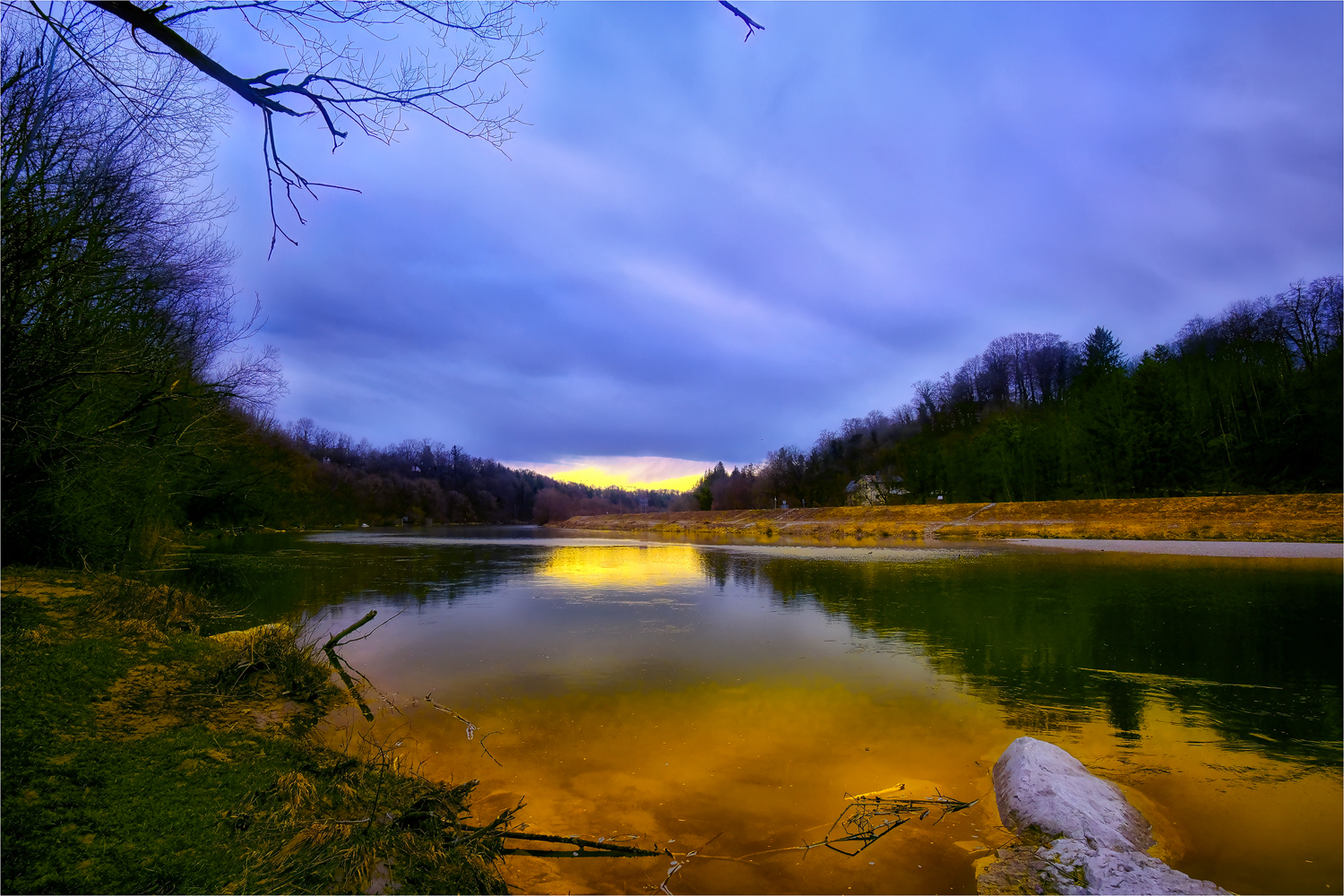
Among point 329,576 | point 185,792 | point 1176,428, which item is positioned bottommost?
point 329,576

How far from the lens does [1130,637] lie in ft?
31.9

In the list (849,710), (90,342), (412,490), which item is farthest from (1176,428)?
(412,490)

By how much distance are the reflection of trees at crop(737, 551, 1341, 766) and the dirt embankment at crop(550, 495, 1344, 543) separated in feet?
33.9

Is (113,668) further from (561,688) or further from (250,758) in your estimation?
(561,688)

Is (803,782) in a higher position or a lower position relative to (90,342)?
lower

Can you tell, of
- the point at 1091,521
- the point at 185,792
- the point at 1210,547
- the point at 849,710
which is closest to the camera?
the point at 185,792

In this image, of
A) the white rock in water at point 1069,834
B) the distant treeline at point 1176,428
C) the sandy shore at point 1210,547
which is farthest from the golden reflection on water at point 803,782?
the distant treeline at point 1176,428

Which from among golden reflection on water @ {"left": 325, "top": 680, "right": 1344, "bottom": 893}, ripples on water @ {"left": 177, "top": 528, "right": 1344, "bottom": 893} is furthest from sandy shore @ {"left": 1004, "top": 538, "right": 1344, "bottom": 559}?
golden reflection on water @ {"left": 325, "top": 680, "right": 1344, "bottom": 893}

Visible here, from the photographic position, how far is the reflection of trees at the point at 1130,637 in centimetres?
634

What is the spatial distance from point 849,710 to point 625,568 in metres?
16.6

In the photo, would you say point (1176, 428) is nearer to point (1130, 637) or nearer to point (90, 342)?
point (1130, 637)

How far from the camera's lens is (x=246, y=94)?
8.82 ft

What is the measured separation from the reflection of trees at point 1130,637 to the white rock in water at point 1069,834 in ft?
5.61

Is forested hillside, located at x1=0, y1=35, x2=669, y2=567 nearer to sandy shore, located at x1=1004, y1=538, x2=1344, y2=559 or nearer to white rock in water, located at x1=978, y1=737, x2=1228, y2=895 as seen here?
white rock in water, located at x1=978, y1=737, x2=1228, y2=895
